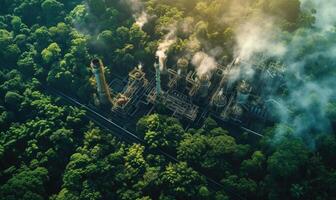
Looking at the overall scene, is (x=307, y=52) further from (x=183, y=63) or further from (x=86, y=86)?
(x=86, y=86)

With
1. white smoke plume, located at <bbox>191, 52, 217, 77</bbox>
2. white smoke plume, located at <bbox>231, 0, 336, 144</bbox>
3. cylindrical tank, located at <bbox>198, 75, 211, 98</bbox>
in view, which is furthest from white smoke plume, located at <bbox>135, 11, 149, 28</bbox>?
cylindrical tank, located at <bbox>198, 75, 211, 98</bbox>

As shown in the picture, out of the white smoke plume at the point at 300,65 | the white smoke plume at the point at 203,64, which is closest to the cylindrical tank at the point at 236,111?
the white smoke plume at the point at 300,65

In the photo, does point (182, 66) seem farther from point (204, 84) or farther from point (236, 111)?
point (236, 111)

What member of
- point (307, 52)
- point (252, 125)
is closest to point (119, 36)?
point (252, 125)

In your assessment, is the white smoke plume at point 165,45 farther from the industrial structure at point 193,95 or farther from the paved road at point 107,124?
the paved road at point 107,124

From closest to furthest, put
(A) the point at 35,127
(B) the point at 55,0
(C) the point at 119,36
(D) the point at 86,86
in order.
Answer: (A) the point at 35,127 < (D) the point at 86,86 < (C) the point at 119,36 < (B) the point at 55,0

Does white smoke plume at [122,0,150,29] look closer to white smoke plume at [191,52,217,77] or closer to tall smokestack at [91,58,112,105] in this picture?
white smoke plume at [191,52,217,77]

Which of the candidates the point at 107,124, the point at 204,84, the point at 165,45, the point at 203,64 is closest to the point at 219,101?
the point at 204,84
